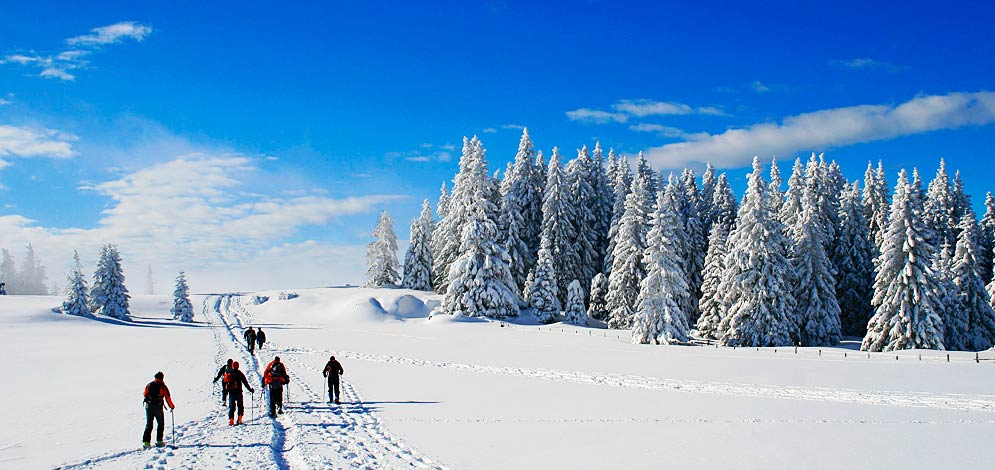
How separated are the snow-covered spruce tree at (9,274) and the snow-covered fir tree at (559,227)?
425 feet

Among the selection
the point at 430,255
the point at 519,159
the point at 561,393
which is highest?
the point at 519,159

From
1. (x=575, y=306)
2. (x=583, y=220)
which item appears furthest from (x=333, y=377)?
(x=583, y=220)

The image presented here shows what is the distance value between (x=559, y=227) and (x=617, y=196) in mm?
7367

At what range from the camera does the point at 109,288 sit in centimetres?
6650

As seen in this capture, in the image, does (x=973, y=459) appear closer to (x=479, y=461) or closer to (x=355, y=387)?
(x=479, y=461)

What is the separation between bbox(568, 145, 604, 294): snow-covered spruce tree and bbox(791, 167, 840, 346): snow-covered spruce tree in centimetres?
1836

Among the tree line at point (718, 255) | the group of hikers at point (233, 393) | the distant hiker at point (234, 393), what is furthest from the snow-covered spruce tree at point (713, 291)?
the distant hiker at point (234, 393)

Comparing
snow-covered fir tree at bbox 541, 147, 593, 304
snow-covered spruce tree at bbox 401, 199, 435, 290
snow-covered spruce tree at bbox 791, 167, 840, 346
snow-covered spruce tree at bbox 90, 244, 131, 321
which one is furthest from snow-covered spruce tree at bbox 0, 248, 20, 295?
snow-covered spruce tree at bbox 791, 167, 840, 346

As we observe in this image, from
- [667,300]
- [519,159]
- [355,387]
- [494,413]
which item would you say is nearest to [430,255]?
[519,159]

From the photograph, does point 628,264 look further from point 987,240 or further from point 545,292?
point 987,240

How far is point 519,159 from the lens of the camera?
6322 cm

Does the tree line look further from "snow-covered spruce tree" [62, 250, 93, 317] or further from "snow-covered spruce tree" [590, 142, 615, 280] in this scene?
"snow-covered spruce tree" [62, 250, 93, 317]

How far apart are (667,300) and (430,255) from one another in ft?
124

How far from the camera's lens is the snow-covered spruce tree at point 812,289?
47.5 metres
